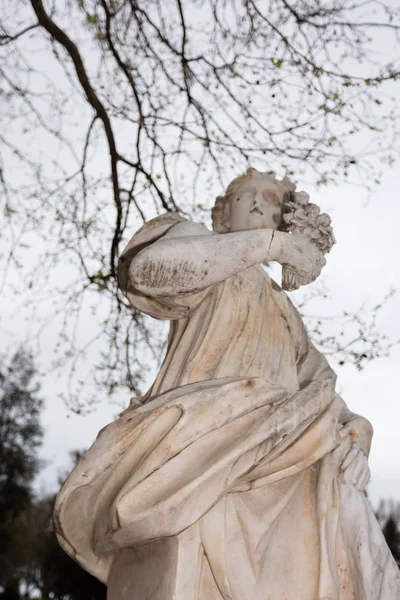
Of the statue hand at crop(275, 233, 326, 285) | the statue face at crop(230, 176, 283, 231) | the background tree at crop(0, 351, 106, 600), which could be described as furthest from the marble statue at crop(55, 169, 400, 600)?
the background tree at crop(0, 351, 106, 600)

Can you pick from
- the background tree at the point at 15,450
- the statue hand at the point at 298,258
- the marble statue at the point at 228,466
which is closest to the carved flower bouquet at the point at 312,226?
the marble statue at the point at 228,466

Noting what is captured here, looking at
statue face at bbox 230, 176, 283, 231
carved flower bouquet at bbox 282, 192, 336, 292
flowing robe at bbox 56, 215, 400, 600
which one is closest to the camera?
flowing robe at bbox 56, 215, 400, 600

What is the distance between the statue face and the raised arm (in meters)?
0.44

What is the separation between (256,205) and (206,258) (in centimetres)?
73

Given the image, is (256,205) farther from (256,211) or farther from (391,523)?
(391,523)

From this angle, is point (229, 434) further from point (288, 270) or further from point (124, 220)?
point (124, 220)

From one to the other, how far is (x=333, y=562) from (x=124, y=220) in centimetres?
Answer: 537

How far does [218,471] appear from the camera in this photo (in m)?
3.36

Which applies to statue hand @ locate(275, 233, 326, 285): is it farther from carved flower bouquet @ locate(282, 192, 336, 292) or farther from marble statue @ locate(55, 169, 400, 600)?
carved flower bouquet @ locate(282, 192, 336, 292)

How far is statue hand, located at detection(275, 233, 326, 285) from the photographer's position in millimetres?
3850

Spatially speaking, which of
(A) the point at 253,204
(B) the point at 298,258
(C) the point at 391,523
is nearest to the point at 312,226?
(B) the point at 298,258

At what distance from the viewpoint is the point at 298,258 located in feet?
12.7

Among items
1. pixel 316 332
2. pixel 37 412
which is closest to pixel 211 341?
pixel 316 332

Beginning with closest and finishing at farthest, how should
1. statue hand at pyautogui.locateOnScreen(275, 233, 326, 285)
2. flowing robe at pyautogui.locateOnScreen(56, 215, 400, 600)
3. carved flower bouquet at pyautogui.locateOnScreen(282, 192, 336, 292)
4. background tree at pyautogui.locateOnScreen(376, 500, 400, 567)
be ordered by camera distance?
flowing robe at pyautogui.locateOnScreen(56, 215, 400, 600) → statue hand at pyautogui.locateOnScreen(275, 233, 326, 285) → carved flower bouquet at pyautogui.locateOnScreen(282, 192, 336, 292) → background tree at pyautogui.locateOnScreen(376, 500, 400, 567)
